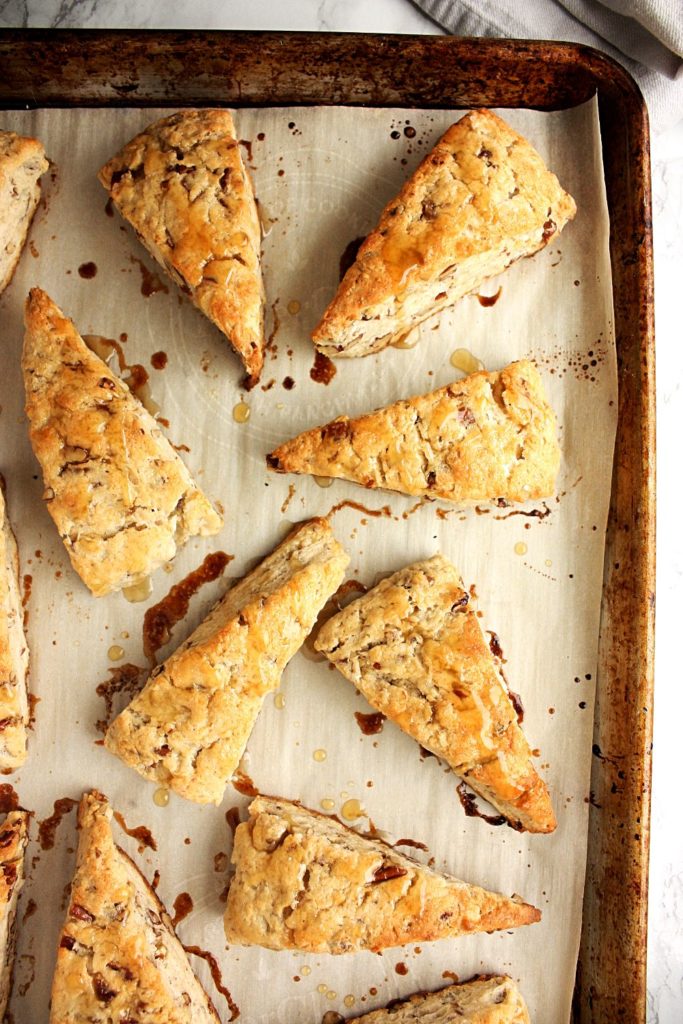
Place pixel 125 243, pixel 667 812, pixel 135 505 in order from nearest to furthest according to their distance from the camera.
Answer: pixel 135 505 → pixel 125 243 → pixel 667 812

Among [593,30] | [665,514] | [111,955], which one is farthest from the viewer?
[665,514]

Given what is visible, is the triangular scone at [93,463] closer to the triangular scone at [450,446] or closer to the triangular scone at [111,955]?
the triangular scone at [450,446]

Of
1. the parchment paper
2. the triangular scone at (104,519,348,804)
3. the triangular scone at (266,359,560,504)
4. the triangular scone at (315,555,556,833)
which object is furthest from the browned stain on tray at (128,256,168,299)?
the triangular scone at (315,555,556,833)

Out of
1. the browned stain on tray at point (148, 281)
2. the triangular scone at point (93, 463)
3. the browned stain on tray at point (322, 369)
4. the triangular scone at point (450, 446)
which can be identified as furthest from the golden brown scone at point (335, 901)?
the browned stain on tray at point (148, 281)

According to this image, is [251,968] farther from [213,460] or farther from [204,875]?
[213,460]

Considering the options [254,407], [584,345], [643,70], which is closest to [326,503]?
[254,407]

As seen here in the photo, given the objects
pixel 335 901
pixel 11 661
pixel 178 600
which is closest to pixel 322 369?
pixel 178 600

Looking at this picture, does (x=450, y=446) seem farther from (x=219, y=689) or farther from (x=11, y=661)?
(x=11, y=661)
